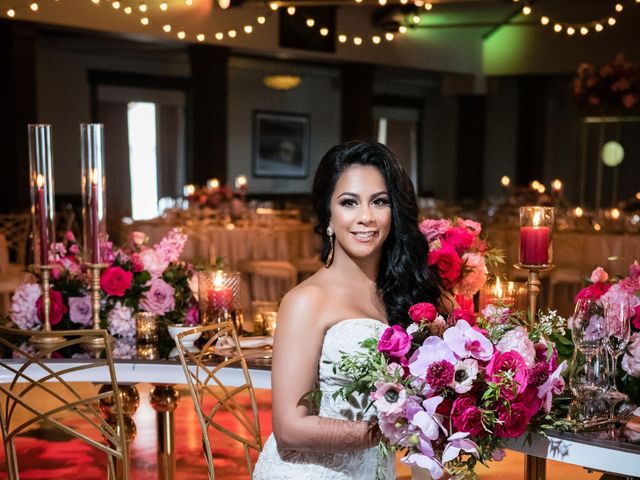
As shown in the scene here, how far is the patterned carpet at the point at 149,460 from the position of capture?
4.68 m

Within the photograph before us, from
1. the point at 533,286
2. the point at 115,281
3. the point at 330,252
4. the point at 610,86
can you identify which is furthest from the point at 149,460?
the point at 610,86

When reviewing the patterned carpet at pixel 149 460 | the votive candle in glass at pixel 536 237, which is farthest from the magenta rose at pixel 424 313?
the patterned carpet at pixel 149 460

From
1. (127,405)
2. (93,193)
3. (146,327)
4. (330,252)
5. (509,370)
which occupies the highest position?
(93,193)

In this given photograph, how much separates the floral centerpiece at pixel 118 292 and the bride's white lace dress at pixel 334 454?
4.71ft

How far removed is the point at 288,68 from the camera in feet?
52.6

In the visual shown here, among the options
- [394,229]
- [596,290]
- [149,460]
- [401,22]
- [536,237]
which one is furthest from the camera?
[401,22]

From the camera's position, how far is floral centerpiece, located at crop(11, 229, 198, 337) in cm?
378

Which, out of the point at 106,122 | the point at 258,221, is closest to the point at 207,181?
the point at 258,221

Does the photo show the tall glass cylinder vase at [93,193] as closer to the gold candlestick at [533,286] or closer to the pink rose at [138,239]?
the pink rose at [138,239]

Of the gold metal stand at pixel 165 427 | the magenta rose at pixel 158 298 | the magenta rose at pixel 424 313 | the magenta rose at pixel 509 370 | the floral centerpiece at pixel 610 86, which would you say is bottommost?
the gold metal stand at pixel 165 427

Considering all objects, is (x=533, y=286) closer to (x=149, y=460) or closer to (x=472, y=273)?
(x=472, y=273)

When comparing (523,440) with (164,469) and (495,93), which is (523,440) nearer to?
(164,469)

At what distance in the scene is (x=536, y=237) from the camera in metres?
3.13

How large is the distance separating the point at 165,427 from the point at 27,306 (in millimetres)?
755
